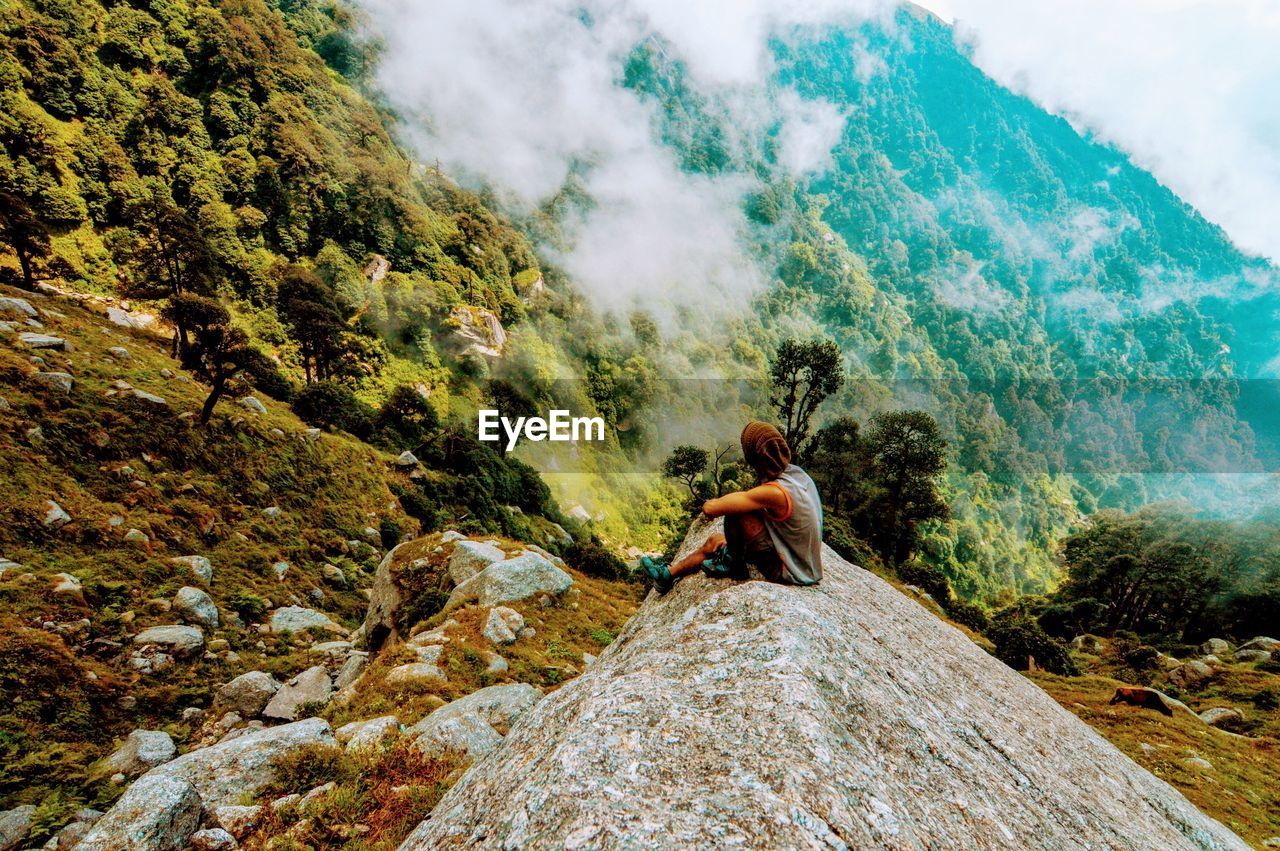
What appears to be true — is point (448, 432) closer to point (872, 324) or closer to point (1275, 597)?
point (1275, 597)

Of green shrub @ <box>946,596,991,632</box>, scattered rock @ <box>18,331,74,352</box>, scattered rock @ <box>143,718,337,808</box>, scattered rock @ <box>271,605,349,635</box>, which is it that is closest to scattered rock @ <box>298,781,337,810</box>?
scattered rock @ <box>143,718,337,808</box>

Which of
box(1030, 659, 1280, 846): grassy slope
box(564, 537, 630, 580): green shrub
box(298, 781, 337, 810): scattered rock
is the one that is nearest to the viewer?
box(298, 781, 337, 810): scattered rock

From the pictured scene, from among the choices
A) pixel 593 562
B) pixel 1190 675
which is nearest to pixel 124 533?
pixel 593 562

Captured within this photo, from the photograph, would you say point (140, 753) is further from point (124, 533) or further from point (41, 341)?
point (41, 341)

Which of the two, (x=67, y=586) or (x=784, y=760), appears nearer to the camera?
(x=784, y=760)

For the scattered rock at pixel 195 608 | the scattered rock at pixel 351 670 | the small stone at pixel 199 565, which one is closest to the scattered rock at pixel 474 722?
the scattered rock at pixel 351 670

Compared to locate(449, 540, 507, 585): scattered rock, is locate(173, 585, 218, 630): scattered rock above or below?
below

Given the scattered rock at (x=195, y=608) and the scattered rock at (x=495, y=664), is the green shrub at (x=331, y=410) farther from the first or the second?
the scattered rock at (x=495, y=664)

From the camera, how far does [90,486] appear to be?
1655cm

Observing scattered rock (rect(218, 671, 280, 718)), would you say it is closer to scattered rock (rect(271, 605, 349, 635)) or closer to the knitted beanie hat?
scattered rock (rect(271, 605, 349, 635))

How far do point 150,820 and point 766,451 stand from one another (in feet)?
26.7

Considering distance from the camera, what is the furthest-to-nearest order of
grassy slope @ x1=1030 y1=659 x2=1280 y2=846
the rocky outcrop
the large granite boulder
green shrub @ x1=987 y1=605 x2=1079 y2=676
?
the rocky outcrop
green shrub @ x1=987 y1=605 x2=1079 y2=676
grassy slope @ x1=1030 y1=659 x2=1280 y2=846
the large granite boulder

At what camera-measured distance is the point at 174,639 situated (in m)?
13.4

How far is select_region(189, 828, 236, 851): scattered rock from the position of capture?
507 centimetres
